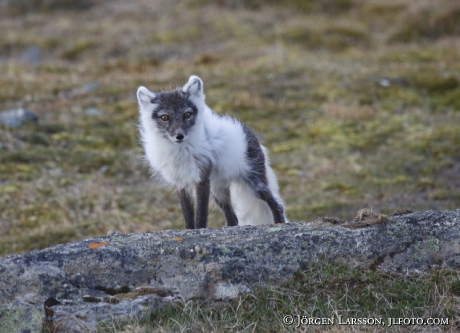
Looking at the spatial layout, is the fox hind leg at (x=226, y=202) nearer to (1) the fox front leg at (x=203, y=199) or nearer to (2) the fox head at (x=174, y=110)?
(1) the fox front leg at (x=203, y=199)

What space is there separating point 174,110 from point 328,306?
343 centimetres

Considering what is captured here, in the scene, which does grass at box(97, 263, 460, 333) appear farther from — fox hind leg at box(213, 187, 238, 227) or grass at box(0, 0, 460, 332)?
fox hind leg at box(213, 187, 238, 227)

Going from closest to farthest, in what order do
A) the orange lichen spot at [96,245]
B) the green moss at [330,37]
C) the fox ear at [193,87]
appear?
the orange lichen spot at [96,245] → the fox ear at [193,87] → the green moss at [330,37]

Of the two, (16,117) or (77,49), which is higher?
(77,49)

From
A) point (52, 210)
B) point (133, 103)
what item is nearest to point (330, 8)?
point (133, 103)

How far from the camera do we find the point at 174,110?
7488mm

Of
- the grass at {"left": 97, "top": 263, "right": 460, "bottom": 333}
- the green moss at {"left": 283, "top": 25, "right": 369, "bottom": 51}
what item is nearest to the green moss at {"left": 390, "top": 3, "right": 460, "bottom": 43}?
the green moss at {"left": 283, "top": 25, "right": 369, "bottom": 51}

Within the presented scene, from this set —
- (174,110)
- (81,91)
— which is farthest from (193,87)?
(81,91)

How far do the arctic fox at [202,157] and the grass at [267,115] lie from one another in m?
2.63

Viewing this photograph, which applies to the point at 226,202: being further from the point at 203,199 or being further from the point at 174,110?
the point at 174,110

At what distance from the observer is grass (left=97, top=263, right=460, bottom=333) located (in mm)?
4793

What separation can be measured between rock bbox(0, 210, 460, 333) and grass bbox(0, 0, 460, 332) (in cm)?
21

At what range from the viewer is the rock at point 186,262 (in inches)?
192

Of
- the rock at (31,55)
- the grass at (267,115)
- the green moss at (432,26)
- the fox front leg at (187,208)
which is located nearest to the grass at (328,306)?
the grass at (267,115)
